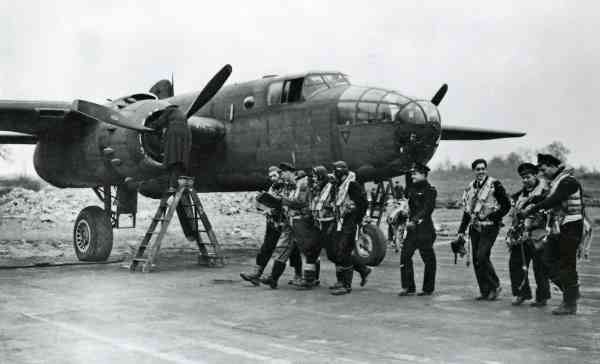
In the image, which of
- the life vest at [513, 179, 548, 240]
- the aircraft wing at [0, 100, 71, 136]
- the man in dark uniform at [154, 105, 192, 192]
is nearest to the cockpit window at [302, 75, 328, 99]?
the man in dark uniform at [154, 105, 192, 192]

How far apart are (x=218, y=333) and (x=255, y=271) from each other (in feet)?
12.3

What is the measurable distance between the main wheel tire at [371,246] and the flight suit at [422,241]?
2620mm

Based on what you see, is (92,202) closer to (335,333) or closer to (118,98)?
(118,98)

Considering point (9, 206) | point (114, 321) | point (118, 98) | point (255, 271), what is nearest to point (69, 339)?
point (114, 321)

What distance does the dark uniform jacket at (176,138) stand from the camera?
1307cm

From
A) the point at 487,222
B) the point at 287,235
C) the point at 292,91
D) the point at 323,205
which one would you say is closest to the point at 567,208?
the point at 487,222

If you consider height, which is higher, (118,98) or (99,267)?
(118,98)

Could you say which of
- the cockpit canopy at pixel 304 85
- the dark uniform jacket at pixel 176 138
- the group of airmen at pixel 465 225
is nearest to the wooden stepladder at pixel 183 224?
Answer: the dark uniform jacket at pixel 176 138

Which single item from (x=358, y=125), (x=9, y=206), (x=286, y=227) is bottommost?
(x=9, y=206)

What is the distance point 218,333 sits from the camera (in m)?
6.93

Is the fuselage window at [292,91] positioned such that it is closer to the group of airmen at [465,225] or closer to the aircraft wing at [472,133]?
the group of airmen at [465,225]

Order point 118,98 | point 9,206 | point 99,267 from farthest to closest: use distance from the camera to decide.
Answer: point 9,206
point 118,98
point 99,267

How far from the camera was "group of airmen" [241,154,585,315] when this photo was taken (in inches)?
315

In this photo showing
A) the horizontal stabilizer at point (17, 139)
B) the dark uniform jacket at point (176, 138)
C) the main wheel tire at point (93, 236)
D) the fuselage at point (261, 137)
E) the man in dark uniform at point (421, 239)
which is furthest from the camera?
the horizontal stabilizer at point (17, 139)
